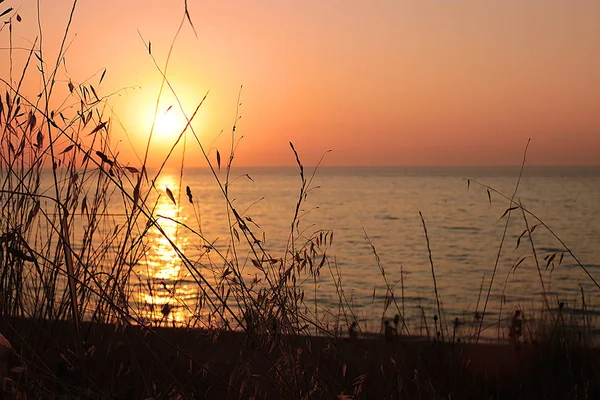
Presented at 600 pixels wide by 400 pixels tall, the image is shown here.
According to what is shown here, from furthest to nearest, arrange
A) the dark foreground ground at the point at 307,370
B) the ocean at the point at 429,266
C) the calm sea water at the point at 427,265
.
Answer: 1. the calm sea water at the point at 427,265
2. the ocean at the point at 429,266
3. the dark foreground ground at the point at 307,370

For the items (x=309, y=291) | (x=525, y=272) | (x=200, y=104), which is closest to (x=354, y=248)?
(x=525, y=272)

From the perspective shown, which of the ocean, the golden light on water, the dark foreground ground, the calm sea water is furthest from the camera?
the calm sea water

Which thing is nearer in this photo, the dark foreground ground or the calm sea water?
the dark foreground ground

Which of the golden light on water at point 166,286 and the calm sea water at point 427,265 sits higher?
the golden light on water at point 166,286

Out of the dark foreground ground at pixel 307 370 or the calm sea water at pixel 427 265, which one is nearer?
the dark foreground ground at pixel 307 370

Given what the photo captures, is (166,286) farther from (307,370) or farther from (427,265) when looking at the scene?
(427,265)

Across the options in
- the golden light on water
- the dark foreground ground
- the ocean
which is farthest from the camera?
the ocean

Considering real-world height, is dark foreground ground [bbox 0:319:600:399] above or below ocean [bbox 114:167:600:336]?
above

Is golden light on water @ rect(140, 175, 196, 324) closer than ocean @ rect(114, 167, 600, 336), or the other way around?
golden light on water @ rect(140, 175, 196, 324)

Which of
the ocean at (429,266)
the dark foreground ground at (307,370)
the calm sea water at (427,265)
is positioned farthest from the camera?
the calm sea water at (427,265)

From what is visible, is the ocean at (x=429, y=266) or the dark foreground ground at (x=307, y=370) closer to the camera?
the dark foreground ground at (x=307, y=370)

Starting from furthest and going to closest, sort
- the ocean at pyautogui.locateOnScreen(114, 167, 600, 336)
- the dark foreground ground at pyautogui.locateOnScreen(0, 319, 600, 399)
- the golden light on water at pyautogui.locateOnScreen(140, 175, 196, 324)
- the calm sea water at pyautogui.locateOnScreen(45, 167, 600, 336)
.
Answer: the calm sea water at pyautogui.locateOnScreen(45, 167, 600, 336) → the ocean at pyautogui.locateOnScreen(114, 167, 600, 336) → the golden light on water at pyautogui.locateOnScreen(140, 175, 196, 324) → the dark foreground ground at pyautogui.locateOnScreen(0, 319, 600, 399)

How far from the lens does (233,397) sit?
8.03 feet

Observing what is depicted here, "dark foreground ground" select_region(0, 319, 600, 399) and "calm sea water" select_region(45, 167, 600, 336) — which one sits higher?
"dark foreground ground" select_region(0, 319, 600, 399)
